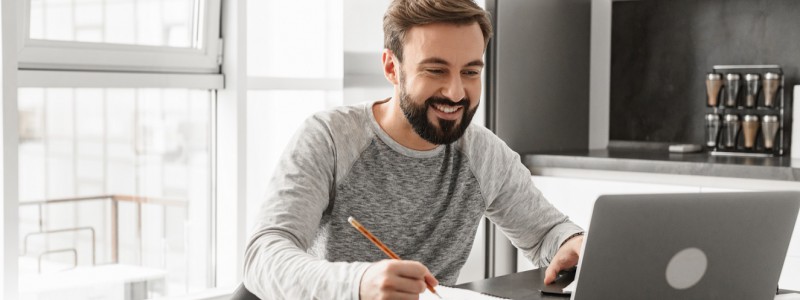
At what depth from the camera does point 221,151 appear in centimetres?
338

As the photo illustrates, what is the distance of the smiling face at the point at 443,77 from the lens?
1774 mm

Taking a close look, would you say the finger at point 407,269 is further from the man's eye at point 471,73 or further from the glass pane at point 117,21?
the glass pane at point 117,21

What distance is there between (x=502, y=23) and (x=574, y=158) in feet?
1.73

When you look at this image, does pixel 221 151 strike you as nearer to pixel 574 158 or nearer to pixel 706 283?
pixel 574 158

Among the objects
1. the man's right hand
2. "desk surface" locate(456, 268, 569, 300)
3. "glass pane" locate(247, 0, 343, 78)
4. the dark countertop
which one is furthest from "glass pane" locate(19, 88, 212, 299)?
the man's right hand

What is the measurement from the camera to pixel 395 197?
73.4 inches

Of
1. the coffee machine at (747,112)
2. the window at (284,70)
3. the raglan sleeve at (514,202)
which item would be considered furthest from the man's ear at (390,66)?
the coffee machine at (747,112)

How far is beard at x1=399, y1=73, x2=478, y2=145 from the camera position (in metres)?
1.79

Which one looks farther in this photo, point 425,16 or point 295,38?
A: point 295,38

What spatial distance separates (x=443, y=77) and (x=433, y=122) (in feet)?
0.28

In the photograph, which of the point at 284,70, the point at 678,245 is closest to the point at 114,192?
the point at 284,70

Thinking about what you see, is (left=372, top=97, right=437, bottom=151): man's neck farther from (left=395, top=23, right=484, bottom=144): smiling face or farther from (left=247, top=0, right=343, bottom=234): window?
(left=247, top=0, right=343, bottom=234): window

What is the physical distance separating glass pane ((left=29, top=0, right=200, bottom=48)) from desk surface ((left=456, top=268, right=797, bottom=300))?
5.80 feet

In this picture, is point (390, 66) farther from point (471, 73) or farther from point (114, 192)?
point (114, 192)
